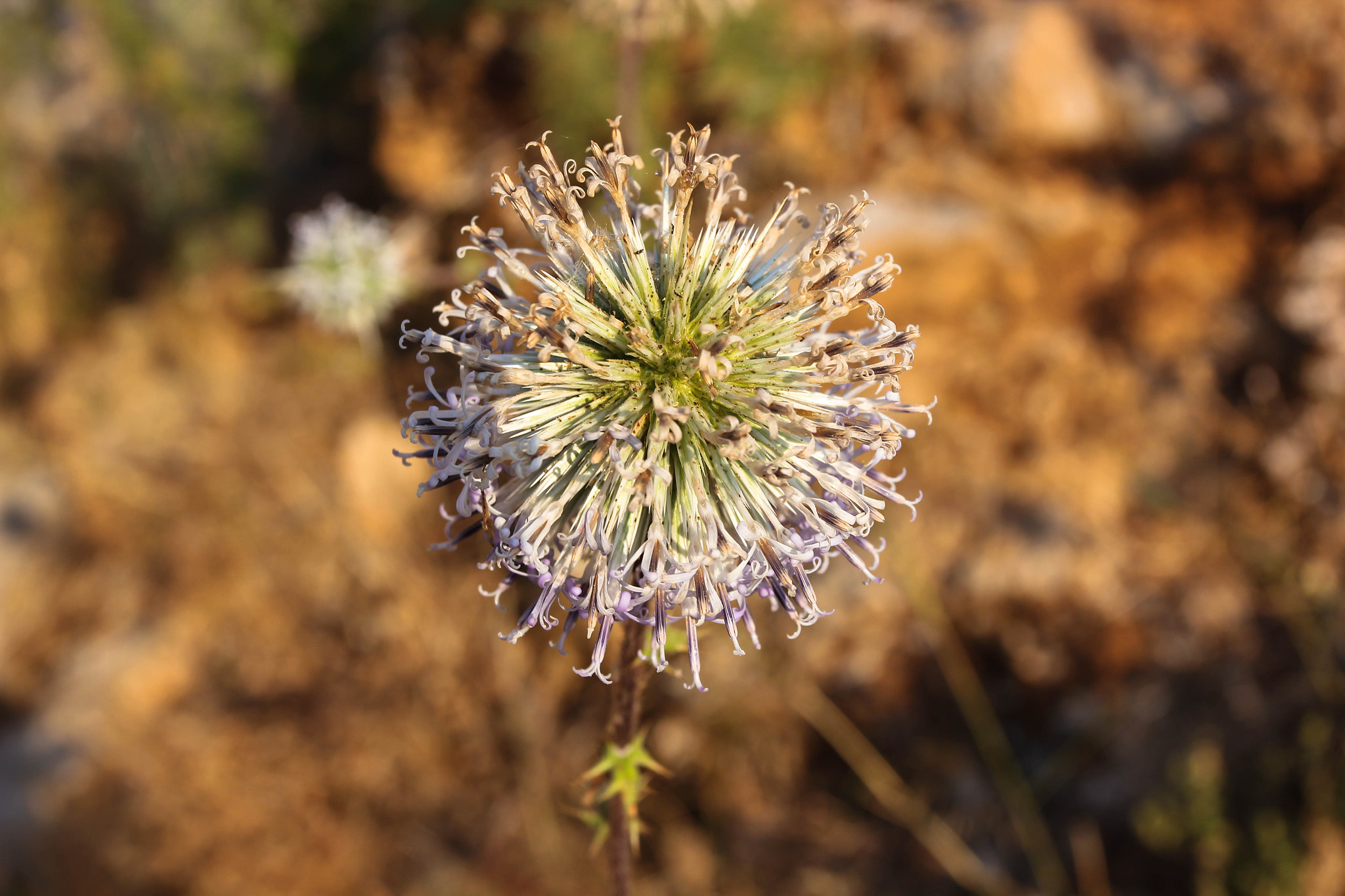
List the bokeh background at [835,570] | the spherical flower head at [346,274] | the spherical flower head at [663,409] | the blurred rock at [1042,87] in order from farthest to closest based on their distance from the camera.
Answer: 1. the blurred rock at [1042,87]
2. the spherical flower head at [346,274]
3. the bokeh background at [835,570]
4. the spherical flower head at [663,409]

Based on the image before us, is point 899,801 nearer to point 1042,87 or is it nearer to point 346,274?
point 346,274

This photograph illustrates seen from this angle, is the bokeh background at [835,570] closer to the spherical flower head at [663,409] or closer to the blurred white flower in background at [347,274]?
the blurred white flower in background at [347,274]

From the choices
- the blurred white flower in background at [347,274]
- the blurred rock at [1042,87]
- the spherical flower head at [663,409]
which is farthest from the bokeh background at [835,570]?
the spherical flower head at [663,409]

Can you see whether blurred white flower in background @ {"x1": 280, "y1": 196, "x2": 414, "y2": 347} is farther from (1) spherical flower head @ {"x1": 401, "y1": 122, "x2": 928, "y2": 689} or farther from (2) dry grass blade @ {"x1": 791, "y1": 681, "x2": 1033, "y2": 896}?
(2) dry grass blade @ {"x1": 791, "y1": 681, "x2": 1033, "y2": 896}

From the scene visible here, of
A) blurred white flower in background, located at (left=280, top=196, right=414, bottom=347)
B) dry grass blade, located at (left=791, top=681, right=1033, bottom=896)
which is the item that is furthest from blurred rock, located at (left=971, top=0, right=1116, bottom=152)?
blurred white flower in background, located at (left=280, top=196, right=414, bottom=347)

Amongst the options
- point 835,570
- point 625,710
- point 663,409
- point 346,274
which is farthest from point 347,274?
point 625,710

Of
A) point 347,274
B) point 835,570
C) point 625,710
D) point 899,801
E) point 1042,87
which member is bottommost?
point 625,710
